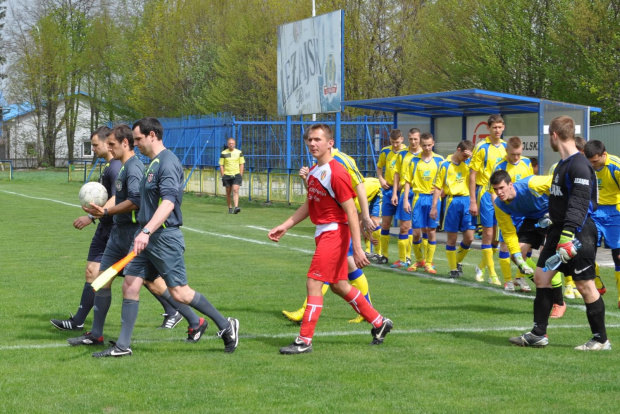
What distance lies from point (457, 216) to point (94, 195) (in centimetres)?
584

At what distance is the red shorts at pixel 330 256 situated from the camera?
726 cm

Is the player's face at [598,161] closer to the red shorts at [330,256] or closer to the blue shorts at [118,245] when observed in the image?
the red shorts at [330,256]

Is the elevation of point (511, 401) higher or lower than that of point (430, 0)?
lower

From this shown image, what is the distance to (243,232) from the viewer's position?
19.0m

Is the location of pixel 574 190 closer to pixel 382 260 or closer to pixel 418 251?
pixel 418 251

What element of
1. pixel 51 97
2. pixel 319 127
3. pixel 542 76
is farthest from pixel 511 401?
pixel 51 97

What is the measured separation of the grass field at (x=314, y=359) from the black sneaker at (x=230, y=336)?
8cm

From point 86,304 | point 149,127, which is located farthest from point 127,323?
point 149,127

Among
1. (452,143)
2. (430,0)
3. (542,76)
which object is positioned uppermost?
(430,0)

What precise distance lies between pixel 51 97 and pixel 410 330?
224 ft

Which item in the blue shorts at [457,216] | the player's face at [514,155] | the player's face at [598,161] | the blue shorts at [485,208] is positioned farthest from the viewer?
the blue shorts at [457,216]

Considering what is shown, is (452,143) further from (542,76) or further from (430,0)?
(430,0)

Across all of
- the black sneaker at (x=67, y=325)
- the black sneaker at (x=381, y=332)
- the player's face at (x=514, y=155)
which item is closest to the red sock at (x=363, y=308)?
the black sneaker at (x=381, y=332)

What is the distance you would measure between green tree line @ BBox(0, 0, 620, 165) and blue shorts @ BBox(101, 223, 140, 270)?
83.9 feet
